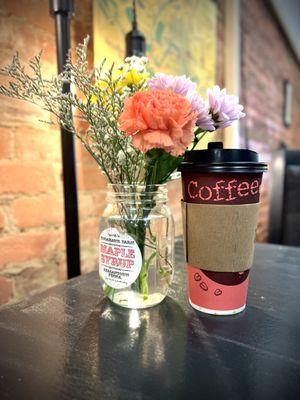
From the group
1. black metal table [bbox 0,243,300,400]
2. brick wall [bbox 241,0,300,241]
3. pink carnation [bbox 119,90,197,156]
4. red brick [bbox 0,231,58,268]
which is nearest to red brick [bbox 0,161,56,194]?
red brick [bbox 0,231,58,268]

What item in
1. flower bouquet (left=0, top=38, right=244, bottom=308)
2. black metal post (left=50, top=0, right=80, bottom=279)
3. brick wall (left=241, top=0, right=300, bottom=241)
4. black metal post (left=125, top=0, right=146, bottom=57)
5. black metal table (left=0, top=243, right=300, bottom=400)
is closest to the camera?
black metal table (left=0, top=243, right=300, bottom=400)

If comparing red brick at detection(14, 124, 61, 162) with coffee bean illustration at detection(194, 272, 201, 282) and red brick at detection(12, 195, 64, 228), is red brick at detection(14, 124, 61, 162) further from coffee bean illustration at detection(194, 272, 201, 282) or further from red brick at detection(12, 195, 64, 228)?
coffee bean illustration at detection(194, 272, 201, 282)

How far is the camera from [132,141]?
447 mm

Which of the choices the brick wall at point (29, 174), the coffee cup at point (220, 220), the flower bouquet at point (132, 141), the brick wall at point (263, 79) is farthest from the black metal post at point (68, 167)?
the brick wall at point (263, 79)

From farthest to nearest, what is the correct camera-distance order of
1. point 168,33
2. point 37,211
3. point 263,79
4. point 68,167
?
point 263,79 → point 168,33 → point 37,211 → point 68,167

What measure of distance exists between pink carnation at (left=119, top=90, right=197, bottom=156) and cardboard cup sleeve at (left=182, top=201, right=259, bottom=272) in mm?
120

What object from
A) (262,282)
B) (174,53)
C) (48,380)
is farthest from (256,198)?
(174,53)

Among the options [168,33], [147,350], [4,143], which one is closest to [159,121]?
[147,350]

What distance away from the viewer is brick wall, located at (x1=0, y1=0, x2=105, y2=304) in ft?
2.58

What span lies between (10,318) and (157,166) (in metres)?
0.33

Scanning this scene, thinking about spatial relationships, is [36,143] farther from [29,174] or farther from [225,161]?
[225,161]

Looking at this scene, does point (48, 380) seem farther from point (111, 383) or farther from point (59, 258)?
point (59, 258)

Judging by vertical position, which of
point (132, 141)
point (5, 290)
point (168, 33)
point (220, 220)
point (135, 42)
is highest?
point (168, 33)

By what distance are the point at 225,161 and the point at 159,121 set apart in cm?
12
